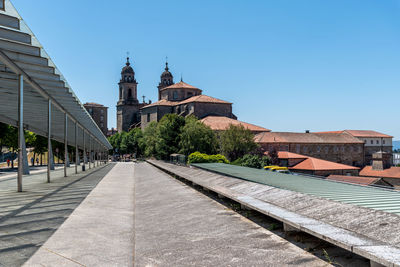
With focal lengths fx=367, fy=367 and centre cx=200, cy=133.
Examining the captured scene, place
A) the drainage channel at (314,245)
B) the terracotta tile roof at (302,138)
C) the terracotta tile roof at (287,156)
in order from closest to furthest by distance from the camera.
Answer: the drainage channel at (314,245)
the terracotta tile roof at (287,156)
the terracotta tile roof at (302,138)

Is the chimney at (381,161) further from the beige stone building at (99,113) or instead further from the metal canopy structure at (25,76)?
the beige stone building at (99,113)

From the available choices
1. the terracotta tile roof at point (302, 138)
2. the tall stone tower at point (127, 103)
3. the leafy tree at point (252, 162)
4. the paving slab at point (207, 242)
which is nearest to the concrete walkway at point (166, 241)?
the paving slab at point (207, 242)

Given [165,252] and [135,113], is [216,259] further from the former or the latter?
[135,113]

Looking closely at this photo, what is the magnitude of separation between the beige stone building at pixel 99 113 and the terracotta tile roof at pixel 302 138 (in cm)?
7913

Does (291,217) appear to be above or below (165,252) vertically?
above

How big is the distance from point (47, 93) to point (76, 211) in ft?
30.8

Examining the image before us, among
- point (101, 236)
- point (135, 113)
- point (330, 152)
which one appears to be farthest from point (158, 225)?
point (135, 113)

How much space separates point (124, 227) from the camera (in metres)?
7.19

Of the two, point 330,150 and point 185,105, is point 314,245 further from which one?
point 330,150

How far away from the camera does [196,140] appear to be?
214 feet

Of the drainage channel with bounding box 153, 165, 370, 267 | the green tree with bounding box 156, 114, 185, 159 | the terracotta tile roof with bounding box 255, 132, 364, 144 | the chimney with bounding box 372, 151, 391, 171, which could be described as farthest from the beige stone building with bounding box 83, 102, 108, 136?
the drainage channel with bounding box 153, 165, 370, 267

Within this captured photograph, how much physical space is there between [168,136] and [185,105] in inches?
956

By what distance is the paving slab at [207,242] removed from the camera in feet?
15.3

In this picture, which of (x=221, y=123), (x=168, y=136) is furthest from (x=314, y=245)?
(x=221, y=123)
